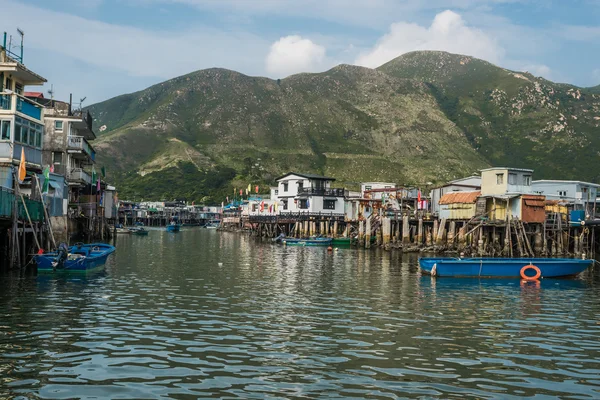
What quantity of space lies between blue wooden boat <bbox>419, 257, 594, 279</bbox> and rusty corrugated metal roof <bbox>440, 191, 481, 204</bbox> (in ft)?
76.4

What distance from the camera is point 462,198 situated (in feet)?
224

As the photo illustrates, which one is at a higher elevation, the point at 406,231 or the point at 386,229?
the point at 386,229

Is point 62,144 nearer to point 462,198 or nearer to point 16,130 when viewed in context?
point 16,130

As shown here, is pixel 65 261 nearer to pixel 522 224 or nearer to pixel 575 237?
pixel 522 224

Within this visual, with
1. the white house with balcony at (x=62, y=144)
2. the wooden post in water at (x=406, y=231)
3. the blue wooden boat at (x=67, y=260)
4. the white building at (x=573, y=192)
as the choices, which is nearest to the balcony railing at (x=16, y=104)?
the blue wooden boat at (x=67, y=260)

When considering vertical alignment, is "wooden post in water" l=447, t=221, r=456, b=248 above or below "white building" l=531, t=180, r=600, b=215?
below

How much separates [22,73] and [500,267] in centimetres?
4293

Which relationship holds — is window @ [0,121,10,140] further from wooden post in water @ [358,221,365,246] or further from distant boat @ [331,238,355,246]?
distant boat @ [331,238,355,246]

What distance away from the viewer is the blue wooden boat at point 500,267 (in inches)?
1671

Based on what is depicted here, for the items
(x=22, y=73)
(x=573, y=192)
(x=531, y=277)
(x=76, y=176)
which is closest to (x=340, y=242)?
(x=573, y=192)

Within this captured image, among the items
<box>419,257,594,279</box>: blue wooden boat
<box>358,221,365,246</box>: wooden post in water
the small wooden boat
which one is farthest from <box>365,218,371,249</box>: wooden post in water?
<box>419,257,594,279</box>: blue wooden boat

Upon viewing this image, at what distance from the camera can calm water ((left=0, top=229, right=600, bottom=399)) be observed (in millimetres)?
14930

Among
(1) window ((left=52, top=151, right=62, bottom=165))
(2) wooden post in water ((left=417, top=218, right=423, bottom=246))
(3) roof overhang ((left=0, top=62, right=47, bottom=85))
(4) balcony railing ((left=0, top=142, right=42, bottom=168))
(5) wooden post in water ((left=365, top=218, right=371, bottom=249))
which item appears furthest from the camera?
(5) wooden post in water ((left=365, top=218, right=371, bottom=249))

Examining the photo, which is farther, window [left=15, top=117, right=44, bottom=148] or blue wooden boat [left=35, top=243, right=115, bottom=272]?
window [left=15, top=117, right=44, bottom=148]
